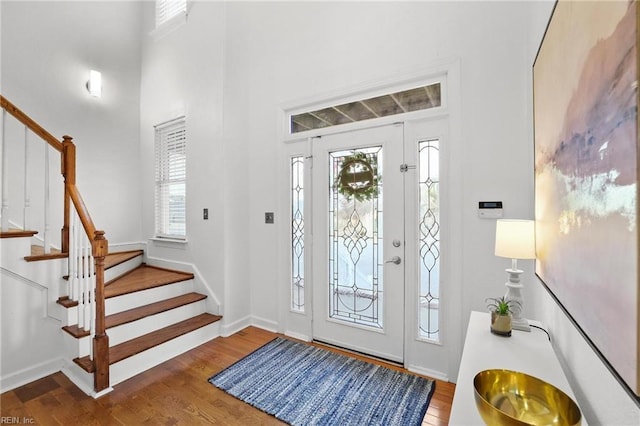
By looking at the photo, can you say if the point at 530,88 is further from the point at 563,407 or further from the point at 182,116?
the point at 182,116

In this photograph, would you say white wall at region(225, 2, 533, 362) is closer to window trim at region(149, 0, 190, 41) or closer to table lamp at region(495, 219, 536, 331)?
table lamp at region(495, 219, 536, 331)

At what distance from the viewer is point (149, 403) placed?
6.56 feet

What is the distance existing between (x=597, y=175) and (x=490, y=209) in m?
1.46

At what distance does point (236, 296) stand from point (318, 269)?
3.42ft

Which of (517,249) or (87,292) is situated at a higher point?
(517,249)

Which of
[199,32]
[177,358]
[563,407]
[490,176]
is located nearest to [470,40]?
[490,176]

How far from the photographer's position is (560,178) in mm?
1065

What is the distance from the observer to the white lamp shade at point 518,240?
1.48 m

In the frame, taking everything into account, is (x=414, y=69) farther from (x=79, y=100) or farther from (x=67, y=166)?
(x=79, y=100)

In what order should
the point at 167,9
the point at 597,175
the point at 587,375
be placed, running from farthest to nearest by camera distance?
the point at 167,9 → the point at 587,375 → the point at 597,175

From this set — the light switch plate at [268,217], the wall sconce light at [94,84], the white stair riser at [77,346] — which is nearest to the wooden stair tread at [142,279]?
the white stair riser at [77,346]

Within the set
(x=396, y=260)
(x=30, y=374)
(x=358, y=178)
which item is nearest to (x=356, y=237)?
(x=396, y=260)

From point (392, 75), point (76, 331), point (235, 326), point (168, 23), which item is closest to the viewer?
point (76, 331)

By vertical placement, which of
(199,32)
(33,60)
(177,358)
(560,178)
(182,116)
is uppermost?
(199,32)
